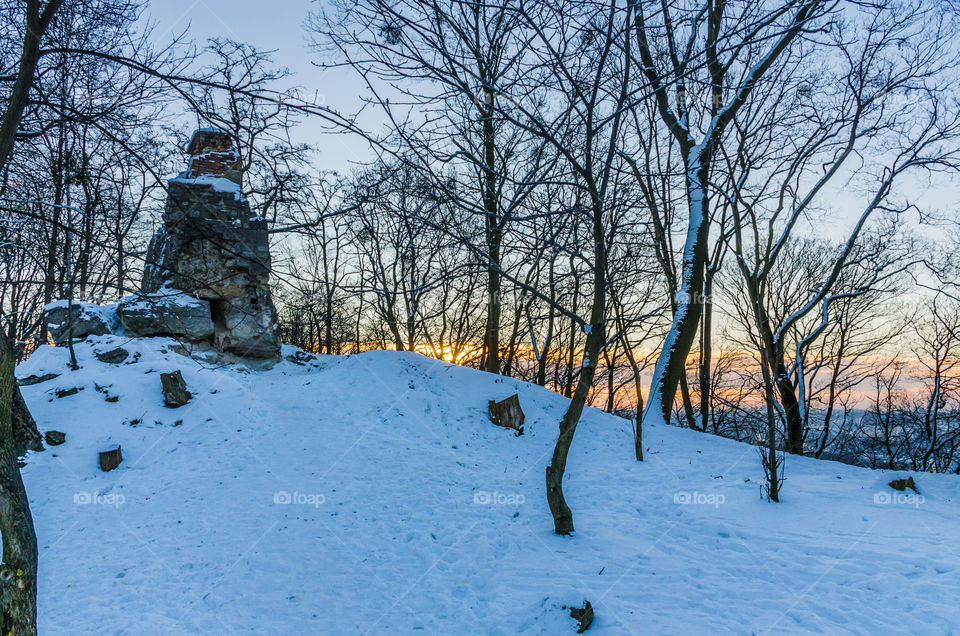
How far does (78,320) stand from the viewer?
29.6 feet

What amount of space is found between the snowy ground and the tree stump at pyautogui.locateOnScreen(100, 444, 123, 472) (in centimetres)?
14

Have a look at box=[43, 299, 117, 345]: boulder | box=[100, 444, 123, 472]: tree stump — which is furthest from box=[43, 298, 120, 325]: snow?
box=[100, 444, 123, 472]: tree stump

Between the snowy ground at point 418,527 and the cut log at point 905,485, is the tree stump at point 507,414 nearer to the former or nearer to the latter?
the snowy ground at point 418,527

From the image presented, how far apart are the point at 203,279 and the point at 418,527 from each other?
6.93 meters

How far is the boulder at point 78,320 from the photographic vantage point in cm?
873

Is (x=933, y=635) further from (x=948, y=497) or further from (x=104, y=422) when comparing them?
(x=104, y=422)

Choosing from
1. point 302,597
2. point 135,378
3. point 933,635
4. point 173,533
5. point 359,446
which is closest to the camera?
point 933,635

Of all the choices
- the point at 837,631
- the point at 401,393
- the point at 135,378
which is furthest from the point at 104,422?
the point at 837,631

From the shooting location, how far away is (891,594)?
354 cm

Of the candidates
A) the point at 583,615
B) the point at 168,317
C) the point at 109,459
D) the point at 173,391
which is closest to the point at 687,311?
the point at 583,615

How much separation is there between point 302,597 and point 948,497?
7941mm

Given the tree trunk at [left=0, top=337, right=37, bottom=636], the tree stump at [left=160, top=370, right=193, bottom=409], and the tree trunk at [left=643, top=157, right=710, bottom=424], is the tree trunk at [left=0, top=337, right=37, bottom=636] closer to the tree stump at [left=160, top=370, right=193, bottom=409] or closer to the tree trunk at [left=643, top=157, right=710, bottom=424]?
the tree stump at [left=160, top=370, right=193, bottom=409]

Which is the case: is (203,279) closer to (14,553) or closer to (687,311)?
(14,553)

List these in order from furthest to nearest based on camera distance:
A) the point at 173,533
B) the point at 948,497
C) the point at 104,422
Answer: the point at 104,422, the point at 948,497, the point at 173,533
